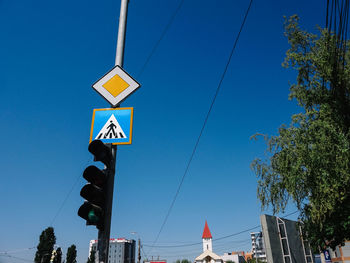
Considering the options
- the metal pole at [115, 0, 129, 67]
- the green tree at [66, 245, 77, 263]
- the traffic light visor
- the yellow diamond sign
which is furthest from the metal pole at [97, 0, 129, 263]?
the green tree at [66, 245, 77, 263]

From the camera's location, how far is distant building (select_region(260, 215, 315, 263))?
644cm

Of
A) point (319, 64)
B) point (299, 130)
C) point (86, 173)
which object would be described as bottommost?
point (86, 173)

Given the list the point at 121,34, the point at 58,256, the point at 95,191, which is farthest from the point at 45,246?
the point at 95,191

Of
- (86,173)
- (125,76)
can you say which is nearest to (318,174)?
(125,76)

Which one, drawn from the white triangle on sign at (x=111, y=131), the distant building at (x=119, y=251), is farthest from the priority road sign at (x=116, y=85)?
the distant building at (x=119, y=251)

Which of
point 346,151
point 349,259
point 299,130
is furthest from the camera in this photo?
point 349,259

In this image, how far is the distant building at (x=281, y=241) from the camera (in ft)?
21.1

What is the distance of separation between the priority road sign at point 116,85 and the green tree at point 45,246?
214 feet

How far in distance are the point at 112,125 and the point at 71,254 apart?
8131cm

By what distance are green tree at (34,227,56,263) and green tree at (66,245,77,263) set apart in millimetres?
14498

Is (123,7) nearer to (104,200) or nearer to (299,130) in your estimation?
(104,200)

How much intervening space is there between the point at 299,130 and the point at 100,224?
10091 mm

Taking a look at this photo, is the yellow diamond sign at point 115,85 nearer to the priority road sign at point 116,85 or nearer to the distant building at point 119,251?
the priority road sign at point 116,85

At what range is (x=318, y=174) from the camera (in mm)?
9383
